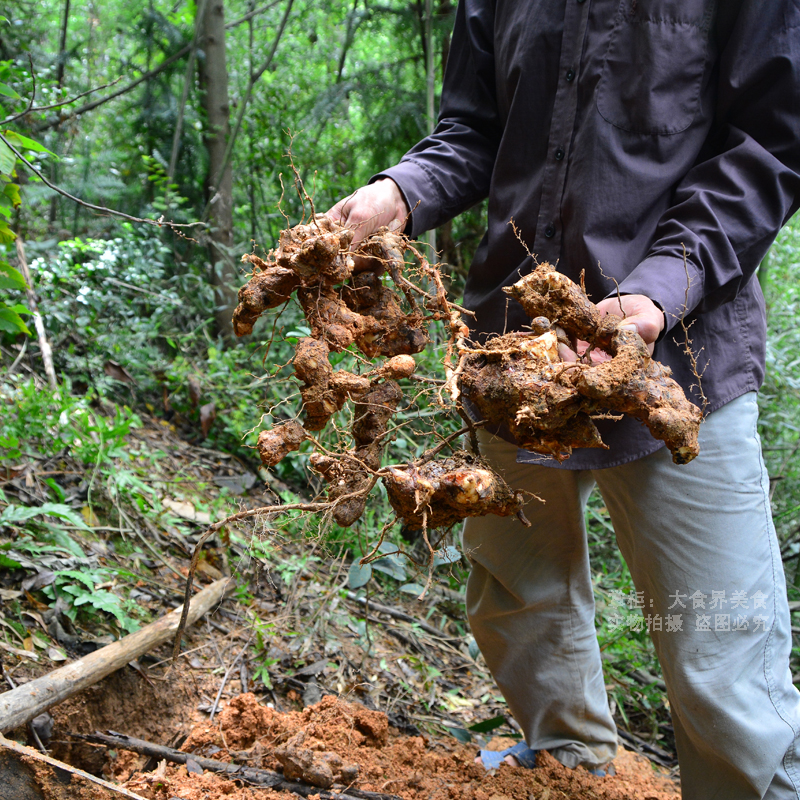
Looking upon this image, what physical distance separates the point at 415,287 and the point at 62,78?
387cm

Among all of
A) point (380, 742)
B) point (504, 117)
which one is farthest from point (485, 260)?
→ point (380, 742)

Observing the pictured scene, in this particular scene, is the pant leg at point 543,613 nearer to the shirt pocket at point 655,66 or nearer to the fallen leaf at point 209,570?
the shirt pocket at point 655,66

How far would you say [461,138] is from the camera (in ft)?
5.42

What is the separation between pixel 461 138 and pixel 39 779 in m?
1.73

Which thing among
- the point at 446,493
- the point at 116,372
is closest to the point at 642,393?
→ the point at 446,493

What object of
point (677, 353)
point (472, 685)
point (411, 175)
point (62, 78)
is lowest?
point (472, 685)

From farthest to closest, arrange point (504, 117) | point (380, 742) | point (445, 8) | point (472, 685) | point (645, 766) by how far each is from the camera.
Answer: point (445, 8)
point (472, 685)
point (645, 766)
point (380, 742)
point (504, 117)

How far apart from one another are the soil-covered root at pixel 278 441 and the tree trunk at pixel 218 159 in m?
2.70

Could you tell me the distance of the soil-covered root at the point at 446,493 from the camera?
1.21m

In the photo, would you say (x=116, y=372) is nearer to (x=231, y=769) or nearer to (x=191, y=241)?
(x=191, y=241)

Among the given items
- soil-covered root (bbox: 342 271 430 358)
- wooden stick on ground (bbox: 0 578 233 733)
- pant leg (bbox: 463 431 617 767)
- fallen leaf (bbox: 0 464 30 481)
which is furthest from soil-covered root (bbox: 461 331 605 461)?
fallen leaf (bbox: 0 464 30 481)

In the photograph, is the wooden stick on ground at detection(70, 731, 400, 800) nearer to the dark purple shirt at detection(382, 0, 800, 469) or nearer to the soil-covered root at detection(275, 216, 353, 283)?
the dark purple shirt at detection(382, 0, 800, 469)

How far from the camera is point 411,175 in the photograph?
4.98 ft

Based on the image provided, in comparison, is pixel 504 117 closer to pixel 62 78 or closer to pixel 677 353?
pixel 677 353
